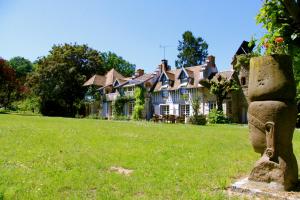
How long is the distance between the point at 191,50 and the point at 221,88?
41.3 meters

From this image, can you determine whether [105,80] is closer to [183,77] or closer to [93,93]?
[93,93]

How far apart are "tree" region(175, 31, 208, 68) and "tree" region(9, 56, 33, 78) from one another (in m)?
43.8

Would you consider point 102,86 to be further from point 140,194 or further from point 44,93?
point 140,194

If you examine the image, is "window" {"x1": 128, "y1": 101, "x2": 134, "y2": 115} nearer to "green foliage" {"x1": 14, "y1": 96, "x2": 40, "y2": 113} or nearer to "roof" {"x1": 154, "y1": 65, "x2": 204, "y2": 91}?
"roof" {"x1": 154, "y1": 65, "x2": 204, "y2": 91}

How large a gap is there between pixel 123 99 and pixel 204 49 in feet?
117

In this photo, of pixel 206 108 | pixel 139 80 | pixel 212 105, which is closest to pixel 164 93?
pixel 139 80

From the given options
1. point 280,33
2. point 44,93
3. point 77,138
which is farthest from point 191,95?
point 280,33

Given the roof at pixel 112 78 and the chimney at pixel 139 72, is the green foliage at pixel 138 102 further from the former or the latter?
the chimney at pixel 139 72

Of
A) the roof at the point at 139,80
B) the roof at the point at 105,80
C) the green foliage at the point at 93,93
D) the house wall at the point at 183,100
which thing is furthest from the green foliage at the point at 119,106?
the green foliage at the point at 93,93

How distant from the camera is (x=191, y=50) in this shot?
260 ft

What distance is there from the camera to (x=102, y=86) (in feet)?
183

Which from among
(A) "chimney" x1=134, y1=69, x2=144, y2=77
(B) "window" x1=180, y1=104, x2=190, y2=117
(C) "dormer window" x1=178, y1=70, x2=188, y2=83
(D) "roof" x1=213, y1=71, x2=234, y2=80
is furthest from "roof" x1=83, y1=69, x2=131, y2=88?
(D) "roof" x1=213, y1=71, x2=234, y2=80

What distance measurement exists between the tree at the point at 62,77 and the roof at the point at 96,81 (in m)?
1.19

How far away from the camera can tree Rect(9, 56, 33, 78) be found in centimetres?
9719
